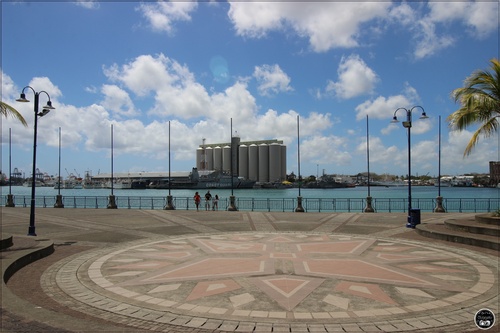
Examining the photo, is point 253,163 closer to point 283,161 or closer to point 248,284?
point 283,161

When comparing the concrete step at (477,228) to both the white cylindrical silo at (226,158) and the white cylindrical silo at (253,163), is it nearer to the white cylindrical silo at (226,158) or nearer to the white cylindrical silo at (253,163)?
the white cylindrical silo at (253,163)

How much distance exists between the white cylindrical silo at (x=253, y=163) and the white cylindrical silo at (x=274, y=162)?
277 inches

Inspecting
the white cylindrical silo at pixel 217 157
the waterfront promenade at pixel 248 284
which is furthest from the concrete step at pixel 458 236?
the white cylindrical silo at pixel 217 157

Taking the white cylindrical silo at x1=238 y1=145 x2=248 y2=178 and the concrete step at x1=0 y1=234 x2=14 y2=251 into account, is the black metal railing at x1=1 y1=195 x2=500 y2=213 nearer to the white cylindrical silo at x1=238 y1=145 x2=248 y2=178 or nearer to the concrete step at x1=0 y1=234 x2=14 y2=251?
the concrete step at x1=0 y1=234 x2=14 y2=251

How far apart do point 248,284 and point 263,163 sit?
171 meters

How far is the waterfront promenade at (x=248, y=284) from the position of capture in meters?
6.50

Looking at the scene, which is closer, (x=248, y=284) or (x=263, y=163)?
(x=248, y=284)

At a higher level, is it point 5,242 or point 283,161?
point 283,161

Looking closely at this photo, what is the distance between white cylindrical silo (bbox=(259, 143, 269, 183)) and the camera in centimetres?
17875

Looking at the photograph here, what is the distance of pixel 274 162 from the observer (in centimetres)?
17862

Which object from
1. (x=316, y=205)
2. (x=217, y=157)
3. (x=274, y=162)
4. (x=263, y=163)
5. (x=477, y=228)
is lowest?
(x=316, y=205)

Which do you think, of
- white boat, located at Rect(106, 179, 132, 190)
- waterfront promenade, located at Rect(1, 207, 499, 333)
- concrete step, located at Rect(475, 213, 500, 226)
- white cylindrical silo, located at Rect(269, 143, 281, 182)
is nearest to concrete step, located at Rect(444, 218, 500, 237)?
concrete step, located at Rect(475, 213, 500, 226)

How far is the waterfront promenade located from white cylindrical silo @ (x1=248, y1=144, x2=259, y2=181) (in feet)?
530

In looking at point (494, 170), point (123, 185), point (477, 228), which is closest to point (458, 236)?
point (477, 228)
